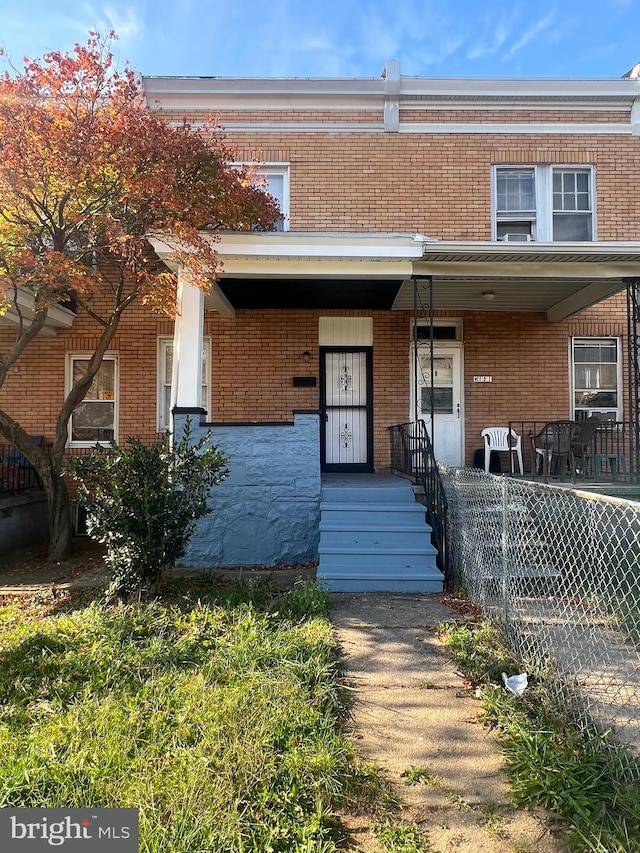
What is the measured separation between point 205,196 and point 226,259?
810mm

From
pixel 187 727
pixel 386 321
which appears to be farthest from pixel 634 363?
pixel 187 727

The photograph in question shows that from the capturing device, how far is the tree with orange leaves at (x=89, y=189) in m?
6.07

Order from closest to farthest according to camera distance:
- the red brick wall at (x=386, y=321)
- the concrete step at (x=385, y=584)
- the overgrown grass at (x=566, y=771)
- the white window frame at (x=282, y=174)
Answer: the overgrown grass at (x=566, y=771), the concrete step at (x=385, y=584), the red brick wall at (x=386, y=321), the white window frame at (x=282, y=174)

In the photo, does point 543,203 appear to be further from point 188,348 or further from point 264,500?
point 264,500

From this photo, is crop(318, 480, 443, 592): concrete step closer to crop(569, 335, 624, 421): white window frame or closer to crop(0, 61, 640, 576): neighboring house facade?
crop(0, 61, 640, 576): neighboring house facade

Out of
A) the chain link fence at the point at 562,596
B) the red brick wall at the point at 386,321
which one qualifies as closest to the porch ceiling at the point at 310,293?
the red brick wall at the point at 386,321

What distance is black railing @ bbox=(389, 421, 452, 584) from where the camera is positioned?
665 centimetres

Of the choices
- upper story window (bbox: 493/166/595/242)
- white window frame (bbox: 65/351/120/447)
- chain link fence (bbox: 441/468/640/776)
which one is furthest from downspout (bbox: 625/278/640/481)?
white window frame (bbox: 65/351/120/447)

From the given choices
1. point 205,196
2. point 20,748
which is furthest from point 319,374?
point 20,748

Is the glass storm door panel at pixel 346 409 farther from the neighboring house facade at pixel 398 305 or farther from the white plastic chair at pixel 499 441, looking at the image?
the white plastic chair at pixel 499 441

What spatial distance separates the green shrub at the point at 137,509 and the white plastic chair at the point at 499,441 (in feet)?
18.6

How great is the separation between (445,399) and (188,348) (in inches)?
194

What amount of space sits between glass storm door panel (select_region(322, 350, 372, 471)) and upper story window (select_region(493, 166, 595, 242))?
11.6 feet

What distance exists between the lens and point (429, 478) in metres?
7.19
